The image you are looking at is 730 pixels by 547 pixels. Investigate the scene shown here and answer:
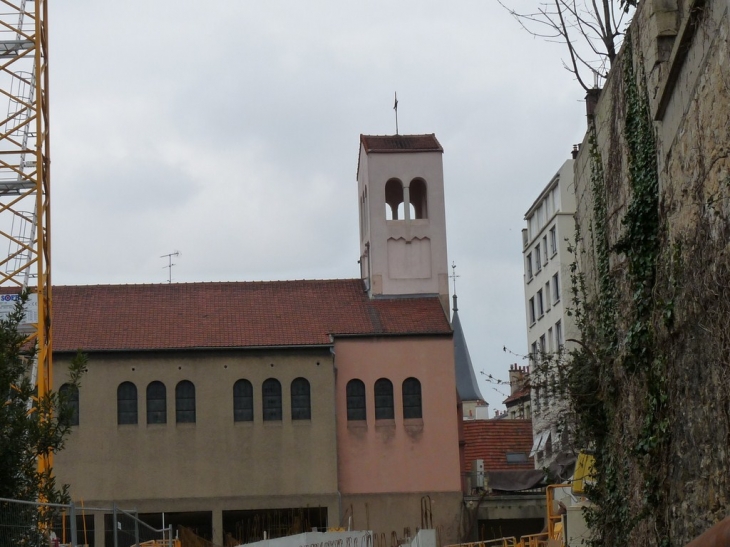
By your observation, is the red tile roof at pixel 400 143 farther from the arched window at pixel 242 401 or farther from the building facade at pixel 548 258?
the building facade at pixel 548 258

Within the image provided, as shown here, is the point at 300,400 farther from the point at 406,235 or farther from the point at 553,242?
the point at 553,242

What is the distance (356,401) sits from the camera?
45.8 meters

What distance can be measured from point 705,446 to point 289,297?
3986 centimetres

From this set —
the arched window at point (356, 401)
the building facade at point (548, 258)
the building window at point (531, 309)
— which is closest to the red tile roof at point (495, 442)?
the building facade at point (548, 258)

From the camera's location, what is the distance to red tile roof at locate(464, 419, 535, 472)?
5753 cm

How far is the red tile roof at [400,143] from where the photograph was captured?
5069cm

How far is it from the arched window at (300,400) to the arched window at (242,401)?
1.55 meters

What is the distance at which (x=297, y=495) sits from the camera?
4350cm

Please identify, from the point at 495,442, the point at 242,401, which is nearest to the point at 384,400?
the point at 242,401

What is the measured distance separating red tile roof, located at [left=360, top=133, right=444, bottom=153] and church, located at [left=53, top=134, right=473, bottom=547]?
6842mm

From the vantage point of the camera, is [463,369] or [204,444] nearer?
[204,444]

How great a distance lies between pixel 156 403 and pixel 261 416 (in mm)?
3887

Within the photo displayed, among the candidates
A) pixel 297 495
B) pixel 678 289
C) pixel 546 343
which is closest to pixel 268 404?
pixel 297 495

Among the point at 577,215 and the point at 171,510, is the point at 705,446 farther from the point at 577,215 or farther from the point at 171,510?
the point at 171,510
